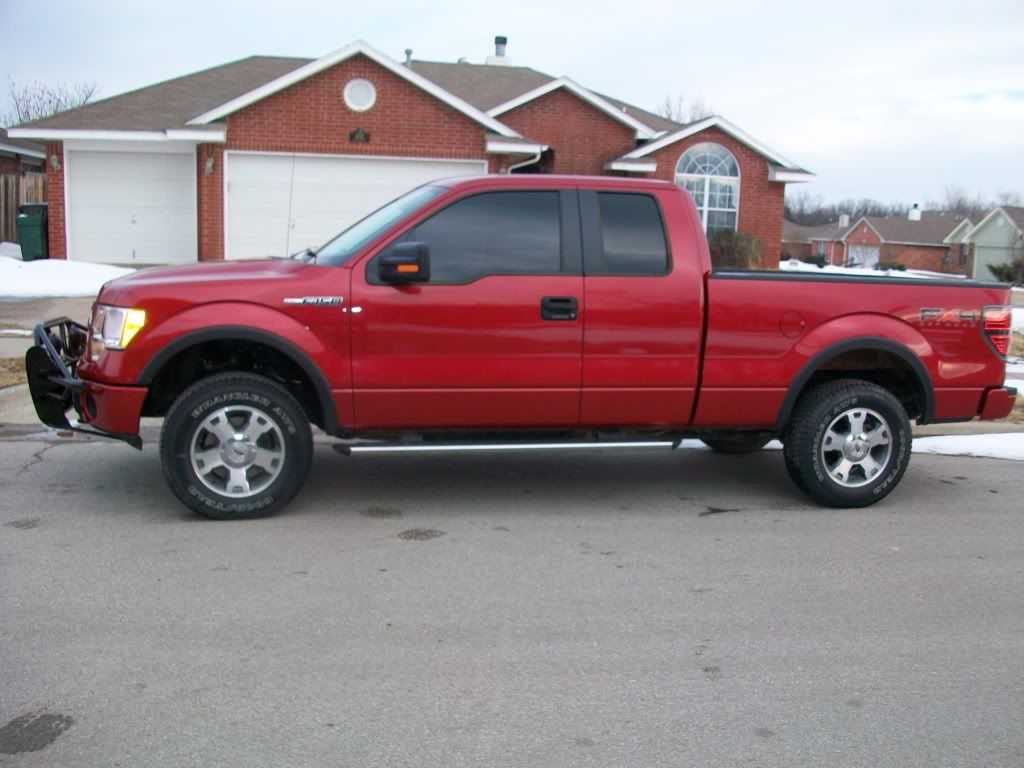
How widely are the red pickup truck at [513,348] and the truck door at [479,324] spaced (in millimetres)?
12

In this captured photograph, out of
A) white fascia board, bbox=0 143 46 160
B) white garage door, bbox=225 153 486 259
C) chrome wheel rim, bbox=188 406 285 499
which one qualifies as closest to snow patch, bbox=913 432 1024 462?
chrome wheel rim, bbox=188 406 285 499

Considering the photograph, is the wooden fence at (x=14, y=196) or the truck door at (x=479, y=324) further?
the wooden fence at (x=14, y=196)

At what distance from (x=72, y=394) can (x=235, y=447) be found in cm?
115

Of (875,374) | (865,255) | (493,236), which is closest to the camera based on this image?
(493,236)

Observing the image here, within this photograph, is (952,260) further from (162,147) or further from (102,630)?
(102,630)

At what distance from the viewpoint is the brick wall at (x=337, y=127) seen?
19312 mm

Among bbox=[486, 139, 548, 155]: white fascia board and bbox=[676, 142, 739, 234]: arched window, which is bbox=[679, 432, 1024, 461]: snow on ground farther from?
bbox=[676, 142, 739, 234]: arched window

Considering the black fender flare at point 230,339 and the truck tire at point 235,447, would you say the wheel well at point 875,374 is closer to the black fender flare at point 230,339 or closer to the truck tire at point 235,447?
the black fender flare at point 230,339

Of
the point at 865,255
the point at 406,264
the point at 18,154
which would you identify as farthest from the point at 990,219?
the point at 406,264

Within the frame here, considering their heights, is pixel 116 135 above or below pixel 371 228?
above

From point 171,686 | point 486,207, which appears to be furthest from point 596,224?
point 171,686

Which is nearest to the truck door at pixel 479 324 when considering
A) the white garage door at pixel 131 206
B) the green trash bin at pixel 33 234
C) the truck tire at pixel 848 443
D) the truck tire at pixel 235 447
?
the truck tire at pixel 235 447

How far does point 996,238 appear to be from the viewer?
6769 cm

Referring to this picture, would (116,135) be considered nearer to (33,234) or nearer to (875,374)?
(33,234)
